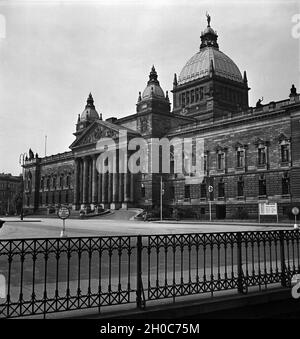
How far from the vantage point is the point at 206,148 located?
62094 mm

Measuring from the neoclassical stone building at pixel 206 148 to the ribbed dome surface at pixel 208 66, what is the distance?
26 centimetres

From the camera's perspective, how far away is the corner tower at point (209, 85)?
2995 inches

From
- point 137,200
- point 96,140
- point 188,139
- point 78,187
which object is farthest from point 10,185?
point 188,139

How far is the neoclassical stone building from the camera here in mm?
51719

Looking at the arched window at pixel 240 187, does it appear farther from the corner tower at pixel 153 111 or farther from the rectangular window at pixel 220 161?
the corner tower at pixel 153 111

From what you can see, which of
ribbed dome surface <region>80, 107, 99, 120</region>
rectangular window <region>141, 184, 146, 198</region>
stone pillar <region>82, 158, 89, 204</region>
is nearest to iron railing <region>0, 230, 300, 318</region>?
rectangular window <region>141, 184, 146, 198</region>

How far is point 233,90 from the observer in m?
80.3

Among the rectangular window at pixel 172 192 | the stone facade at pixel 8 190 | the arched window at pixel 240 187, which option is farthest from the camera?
the stone facade at pixel 8 190

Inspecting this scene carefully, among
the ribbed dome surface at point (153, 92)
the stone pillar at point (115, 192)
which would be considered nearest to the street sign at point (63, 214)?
the stone pillar at point (115, 192)

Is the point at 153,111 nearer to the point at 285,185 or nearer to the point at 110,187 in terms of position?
the point at 110,187

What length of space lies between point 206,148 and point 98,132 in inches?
1077

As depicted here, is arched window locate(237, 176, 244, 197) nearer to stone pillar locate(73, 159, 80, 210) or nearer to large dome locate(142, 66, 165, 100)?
large dome locate(142, 66, 165, 100)
